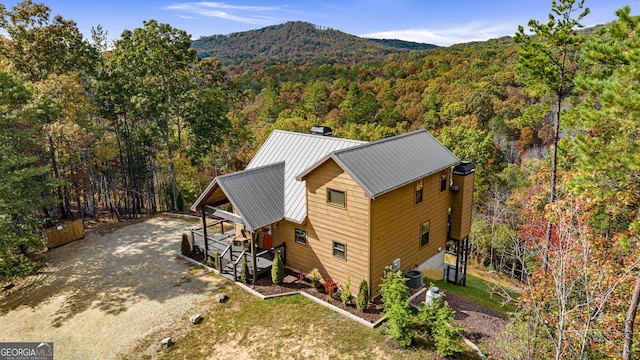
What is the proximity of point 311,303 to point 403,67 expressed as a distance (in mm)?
82917

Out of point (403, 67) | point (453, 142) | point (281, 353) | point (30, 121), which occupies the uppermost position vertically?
point (403, 67)

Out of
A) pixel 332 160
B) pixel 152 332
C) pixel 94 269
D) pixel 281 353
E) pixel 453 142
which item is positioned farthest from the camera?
pixel 453 142

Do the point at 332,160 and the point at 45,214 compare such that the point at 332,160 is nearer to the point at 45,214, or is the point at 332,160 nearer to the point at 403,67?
the point at 45,214

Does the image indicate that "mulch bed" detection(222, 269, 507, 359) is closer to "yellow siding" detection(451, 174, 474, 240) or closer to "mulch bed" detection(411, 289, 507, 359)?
"mulch bed" detection(411, 289, 507, 359)

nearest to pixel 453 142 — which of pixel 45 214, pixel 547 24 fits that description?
pixel 547 24

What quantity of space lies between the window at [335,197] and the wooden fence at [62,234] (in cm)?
1679

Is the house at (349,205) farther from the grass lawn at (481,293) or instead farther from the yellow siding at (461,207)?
the grass lawn at (481,293)

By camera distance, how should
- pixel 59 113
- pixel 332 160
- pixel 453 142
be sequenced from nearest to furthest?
pixel 332 160 → pixel 59 113 → pixel 453 142

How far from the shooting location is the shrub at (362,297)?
555 inches

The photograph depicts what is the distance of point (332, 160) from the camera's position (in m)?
14.8

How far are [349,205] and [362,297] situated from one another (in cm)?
356

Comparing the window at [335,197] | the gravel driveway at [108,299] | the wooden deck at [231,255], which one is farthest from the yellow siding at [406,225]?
the gravel driveway at [108,299]

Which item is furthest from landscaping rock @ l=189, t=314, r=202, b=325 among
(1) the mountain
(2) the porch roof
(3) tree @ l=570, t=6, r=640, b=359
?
(1) the mountain

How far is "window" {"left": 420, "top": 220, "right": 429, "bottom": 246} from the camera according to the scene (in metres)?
17.6
